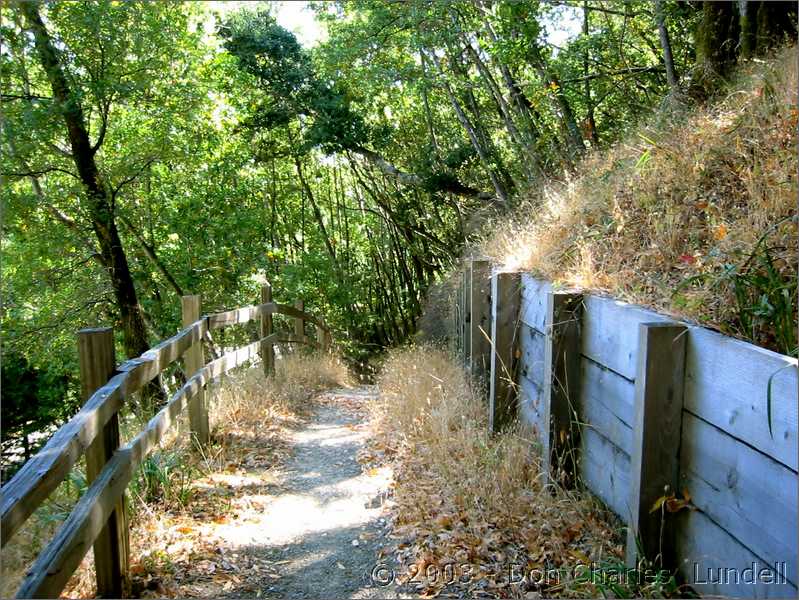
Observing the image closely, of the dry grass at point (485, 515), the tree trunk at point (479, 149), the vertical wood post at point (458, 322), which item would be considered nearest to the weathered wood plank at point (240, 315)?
the dry grass at point (485, 515)

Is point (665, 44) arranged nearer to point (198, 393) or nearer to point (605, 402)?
point (605, 402)

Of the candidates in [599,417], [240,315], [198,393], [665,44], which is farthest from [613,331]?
[665,44]

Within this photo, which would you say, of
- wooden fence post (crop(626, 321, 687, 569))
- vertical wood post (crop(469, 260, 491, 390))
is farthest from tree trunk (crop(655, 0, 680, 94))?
wooden fence post (crop(626, 321, 687, 569))

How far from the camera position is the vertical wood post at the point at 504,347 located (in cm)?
489

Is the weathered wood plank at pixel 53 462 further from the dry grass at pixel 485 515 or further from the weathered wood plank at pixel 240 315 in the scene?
the weathered wood plank at pixel 240 315

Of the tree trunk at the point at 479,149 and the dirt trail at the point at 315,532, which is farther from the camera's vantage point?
the tree trunk at the point at 479,149

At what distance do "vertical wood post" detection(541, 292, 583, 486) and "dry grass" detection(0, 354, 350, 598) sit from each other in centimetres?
198

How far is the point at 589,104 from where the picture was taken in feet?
28.1

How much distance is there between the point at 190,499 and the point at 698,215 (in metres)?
3.69

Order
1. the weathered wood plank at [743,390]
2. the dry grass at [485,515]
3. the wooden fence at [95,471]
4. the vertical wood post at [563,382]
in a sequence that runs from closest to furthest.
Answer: the weathered wood plank at [743,390], the wooden fence at [95,471], the dry grass at [485,515], the vertical wood post at [563,382]

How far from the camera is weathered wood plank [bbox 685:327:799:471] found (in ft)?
6.66

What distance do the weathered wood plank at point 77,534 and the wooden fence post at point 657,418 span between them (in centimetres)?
232

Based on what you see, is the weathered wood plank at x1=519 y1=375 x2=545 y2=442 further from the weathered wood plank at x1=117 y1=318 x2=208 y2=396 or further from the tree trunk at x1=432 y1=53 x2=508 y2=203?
the tree trunk at x1=432 y1=53 x2=508 y2=203

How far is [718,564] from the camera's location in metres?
2.41
